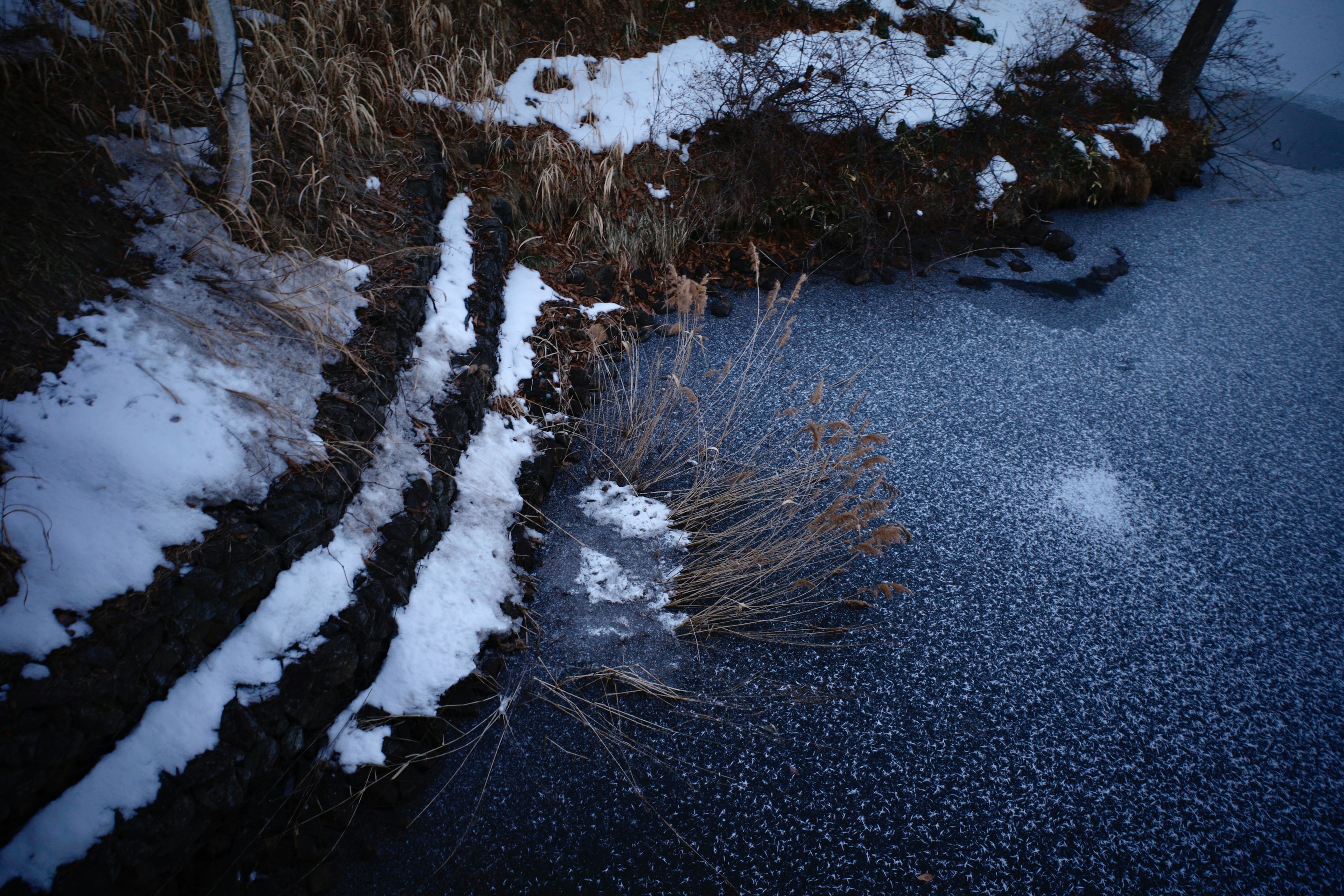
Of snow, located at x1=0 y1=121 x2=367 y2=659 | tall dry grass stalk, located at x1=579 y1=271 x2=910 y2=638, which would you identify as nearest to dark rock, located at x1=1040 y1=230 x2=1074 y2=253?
tall dry grass stalk, located at x1=579 y1=271 x2=910 y2=638

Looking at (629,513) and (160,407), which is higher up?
(160,407)

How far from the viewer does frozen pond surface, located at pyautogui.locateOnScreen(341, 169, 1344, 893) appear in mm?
1536

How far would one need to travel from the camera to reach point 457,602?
1892 mm

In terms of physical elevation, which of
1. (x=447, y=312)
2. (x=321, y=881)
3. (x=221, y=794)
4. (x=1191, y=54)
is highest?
(x=1191, y=54)

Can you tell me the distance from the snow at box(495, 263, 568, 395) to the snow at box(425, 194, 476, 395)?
0.21 m

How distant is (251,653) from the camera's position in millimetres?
1438

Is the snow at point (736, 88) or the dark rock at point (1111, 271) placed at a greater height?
the snow at point (736, 88)

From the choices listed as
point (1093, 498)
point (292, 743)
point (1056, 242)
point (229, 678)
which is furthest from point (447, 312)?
point (1056, 242)

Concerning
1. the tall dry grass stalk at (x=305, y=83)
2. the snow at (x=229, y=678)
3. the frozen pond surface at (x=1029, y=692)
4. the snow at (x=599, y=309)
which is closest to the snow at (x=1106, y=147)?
the frozen pond surface at (x=1029, y=692)

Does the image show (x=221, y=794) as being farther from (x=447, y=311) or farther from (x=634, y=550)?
(x=447, y=311)

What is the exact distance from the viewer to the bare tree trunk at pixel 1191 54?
481 cm

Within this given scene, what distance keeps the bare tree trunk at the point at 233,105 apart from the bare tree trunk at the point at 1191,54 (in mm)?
7130

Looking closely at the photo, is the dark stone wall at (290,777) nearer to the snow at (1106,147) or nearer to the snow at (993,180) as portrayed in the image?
the snow at (993,180)

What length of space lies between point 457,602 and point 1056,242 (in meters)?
4.62
